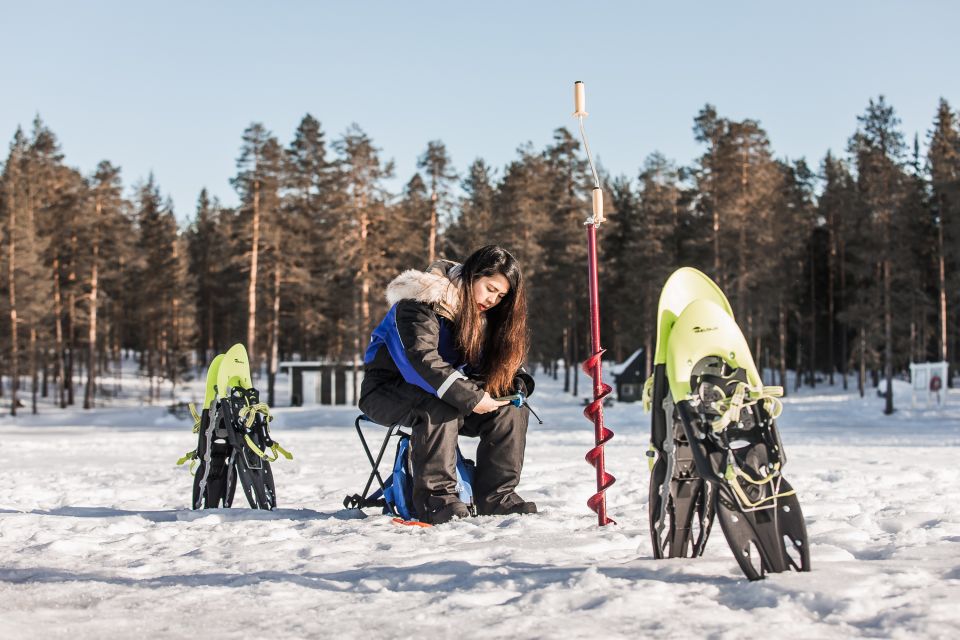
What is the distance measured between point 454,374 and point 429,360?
16 centimetres

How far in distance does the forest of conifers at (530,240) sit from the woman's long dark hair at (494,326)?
2814cm

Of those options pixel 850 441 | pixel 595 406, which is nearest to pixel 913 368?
pixel 850 441

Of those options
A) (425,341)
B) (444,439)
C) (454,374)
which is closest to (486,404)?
(454,374)

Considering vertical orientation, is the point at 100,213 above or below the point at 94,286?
above

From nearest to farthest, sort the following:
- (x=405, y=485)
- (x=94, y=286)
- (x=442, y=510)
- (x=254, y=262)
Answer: (x=442, y=510) < (x=405, y=485) < (x=254, y=262) < (x=94, y=286)

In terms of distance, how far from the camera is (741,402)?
2.97 metres

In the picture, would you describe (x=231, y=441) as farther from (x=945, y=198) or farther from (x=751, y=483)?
(x=945, y=198)

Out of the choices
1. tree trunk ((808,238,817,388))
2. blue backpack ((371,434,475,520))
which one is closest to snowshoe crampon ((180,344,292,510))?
blue backpack ((371,434,475,520))

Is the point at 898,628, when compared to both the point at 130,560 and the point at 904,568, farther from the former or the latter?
the point at 130,560

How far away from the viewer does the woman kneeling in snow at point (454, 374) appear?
4496mm

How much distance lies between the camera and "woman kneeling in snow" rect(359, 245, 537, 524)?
4496 mm

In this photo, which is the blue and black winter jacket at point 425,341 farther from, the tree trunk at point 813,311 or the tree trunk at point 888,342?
the tree trunk at point 813,311

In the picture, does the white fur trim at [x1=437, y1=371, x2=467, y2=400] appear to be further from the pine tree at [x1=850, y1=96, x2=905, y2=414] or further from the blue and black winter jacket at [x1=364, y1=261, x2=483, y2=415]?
the pine tree at [x1=850, y1=96, x2=905, y2=414]

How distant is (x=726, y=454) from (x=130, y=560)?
8.44 ft
